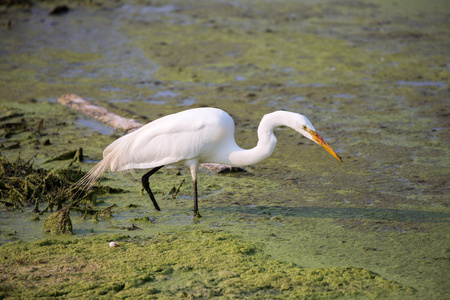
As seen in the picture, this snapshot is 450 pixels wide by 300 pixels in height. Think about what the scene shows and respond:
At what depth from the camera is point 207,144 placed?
3.91 m

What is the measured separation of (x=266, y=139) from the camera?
387cm

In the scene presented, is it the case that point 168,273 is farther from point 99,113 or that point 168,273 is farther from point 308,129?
point 99,113

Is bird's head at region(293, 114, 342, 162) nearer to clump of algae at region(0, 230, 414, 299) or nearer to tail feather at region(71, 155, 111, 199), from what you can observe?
clump of algae at region(0, 230, 414, 299)

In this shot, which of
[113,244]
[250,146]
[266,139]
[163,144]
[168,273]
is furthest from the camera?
[250,146]

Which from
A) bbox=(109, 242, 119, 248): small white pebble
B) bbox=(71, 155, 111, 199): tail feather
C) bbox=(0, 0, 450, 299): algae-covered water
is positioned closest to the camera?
bbox=(0, 0, 450, 299): algae-covered water

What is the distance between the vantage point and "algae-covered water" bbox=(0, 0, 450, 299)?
3080mm

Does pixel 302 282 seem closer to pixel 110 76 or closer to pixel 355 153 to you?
pixel 355 153

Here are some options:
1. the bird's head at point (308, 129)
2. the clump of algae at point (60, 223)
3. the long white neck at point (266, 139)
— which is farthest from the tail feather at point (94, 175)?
the bird's head at point (308, 129)

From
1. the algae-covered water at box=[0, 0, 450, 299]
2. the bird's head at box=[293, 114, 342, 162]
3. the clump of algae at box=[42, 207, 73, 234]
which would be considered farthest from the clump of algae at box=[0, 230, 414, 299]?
the bird's head at box=[293, 114, 342, 162]

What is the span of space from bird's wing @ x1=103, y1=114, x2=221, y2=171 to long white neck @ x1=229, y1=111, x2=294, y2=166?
0.90ft

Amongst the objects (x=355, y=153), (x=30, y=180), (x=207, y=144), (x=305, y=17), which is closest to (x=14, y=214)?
(x=30, y=180)

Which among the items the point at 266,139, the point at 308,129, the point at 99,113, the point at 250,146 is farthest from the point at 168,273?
the point at 99,113

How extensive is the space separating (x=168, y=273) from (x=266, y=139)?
4.15 ft

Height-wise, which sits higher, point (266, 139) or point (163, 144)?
point (266, 139)
